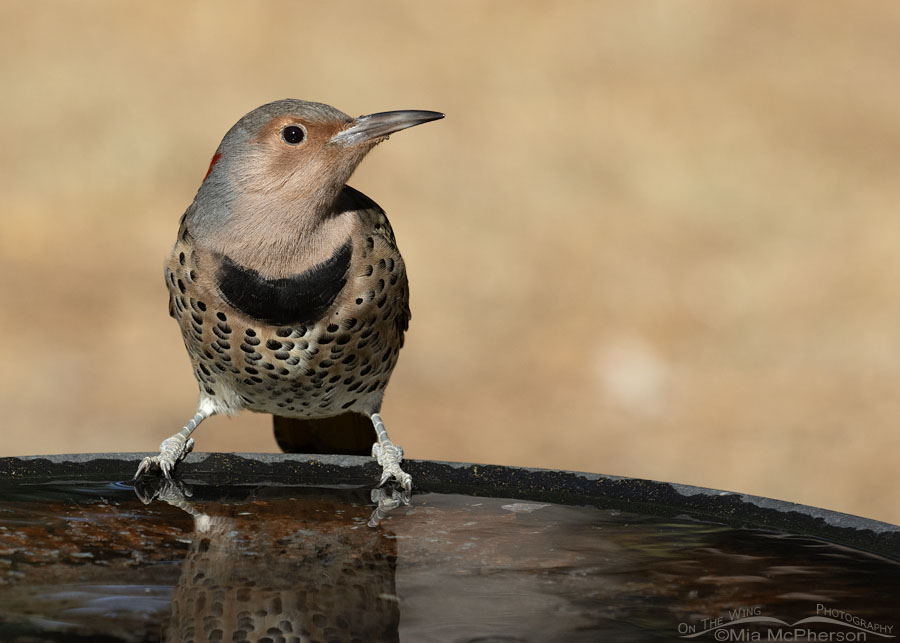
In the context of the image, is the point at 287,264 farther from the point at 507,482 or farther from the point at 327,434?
the point at 327,434

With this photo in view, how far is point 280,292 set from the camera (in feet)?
9.11

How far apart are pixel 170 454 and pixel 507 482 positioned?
875 millimetres

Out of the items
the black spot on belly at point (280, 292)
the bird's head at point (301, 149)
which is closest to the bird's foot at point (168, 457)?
the black spot on belly at point (280, 292)

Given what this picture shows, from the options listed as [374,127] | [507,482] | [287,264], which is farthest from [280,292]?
[507,482]

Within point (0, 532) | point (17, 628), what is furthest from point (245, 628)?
point (0, 532)

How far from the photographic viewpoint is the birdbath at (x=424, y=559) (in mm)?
1666

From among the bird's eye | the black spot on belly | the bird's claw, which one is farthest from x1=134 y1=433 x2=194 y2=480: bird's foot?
the bird's eye

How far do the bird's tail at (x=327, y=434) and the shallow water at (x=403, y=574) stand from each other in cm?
105

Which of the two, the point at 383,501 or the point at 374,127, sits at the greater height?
the point at 374,127

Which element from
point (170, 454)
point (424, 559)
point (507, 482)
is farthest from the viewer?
point (170, 454)

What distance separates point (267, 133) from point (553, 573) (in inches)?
52.5

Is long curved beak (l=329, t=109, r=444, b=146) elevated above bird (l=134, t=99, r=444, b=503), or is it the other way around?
long curved beak (l=329, t=109, r=444, b=146)

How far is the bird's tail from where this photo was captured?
3.55 meters

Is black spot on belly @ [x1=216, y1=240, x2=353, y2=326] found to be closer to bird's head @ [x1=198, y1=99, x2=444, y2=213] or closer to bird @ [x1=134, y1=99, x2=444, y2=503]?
bird @ [x1=134, y1=99, x2=444, y2=503]
